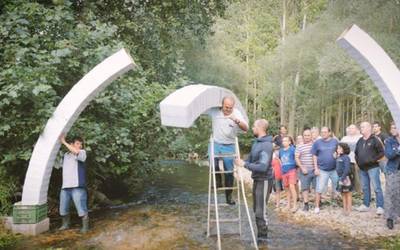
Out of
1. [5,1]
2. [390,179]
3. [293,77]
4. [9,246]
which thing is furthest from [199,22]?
[293,77]

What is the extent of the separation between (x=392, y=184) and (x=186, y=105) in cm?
399

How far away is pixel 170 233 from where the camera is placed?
7.61 meters

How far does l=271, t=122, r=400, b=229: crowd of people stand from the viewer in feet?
24.9

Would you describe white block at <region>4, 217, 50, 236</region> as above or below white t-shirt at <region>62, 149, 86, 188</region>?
below

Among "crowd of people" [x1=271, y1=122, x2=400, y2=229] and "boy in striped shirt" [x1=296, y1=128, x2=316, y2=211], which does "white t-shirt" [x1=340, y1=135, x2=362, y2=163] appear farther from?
"boy in striped shirt" [x1=296, y1=128, x2=316, y2=211]

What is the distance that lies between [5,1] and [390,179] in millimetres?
8471

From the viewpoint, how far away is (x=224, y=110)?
7168mm

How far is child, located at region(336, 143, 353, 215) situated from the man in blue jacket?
100 cm

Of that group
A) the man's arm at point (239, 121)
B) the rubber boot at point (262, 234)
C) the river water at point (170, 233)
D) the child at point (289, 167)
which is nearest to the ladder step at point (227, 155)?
the man's arm at point (239, 121)

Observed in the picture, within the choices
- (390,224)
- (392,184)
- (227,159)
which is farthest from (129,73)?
(390,224)

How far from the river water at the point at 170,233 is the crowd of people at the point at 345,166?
99 cm

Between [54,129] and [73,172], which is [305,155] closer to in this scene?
[73,172]

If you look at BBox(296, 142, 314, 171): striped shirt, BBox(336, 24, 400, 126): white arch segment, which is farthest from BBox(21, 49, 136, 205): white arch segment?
BBox(296, 142, 314, 171): striped shirt

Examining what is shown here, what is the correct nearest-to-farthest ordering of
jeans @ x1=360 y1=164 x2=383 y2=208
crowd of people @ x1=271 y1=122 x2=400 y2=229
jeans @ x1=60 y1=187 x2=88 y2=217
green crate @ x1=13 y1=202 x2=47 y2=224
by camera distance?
green crate @ x1=13 y1=202 x2=47 y2=224 → crowd of people @ x1=271 y1=122 x2=400 y2=229 → jeans @ x1=60 y1=187 x2=88 y2=217 → jeans @ x1=360 y1=164 x2=383 y2=208
